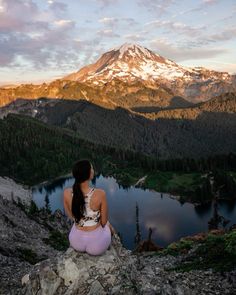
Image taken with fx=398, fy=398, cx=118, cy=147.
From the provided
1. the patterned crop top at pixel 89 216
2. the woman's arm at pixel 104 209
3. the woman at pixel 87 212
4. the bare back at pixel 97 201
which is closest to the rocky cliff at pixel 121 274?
the woman at pixel 87 212

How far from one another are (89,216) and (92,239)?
1.05 m

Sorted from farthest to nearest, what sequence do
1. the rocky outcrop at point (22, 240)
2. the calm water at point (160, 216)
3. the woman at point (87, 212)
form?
the calm water at point (160, 216) → the rocky outcrop at point (22, 240) → the woman at point (87, 212)

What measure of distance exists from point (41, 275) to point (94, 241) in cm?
405

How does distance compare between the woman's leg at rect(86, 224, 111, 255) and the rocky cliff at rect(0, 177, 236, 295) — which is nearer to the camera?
the woman's leg at rect(86, 224, 111, 255)

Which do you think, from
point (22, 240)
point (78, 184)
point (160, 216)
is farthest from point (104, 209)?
point (160, 216)

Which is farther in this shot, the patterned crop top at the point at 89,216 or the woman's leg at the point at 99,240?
the woman's leg at the point at 99,240

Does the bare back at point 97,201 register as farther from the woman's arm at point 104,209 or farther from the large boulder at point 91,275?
the large boulder at point 91,275

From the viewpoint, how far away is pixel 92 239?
1642 cm

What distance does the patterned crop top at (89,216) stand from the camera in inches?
629

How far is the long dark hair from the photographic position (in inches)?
615

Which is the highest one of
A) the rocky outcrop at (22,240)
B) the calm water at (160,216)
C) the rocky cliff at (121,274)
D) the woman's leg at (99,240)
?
the woman's leg at (99,240)

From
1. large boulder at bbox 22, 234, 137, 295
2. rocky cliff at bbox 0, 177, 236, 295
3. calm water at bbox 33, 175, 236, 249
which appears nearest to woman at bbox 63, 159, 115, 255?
large boulder at bbox 22, 234, 137, 295

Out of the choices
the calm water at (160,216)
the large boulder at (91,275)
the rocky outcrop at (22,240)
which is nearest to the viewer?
the large boulder at (91,275)

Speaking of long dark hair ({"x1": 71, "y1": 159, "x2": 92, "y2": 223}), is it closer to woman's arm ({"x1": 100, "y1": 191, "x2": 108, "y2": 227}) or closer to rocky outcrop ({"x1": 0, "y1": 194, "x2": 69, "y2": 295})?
woman's arm ({"x1": 100, "y1": 191, "x2": 108, "y2": 227})
